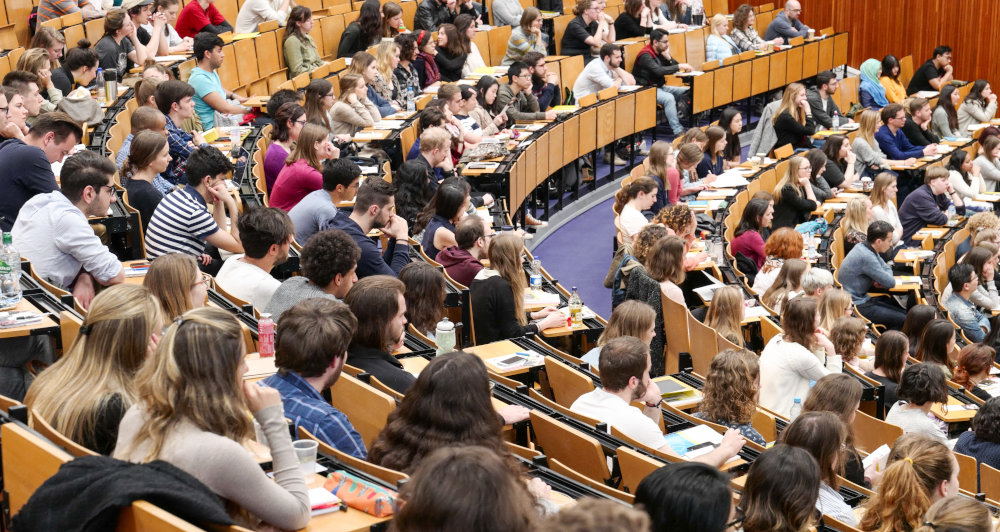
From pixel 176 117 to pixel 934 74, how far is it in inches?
405

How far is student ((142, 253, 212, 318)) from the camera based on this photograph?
411cm

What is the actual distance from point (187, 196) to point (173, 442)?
3.27 m

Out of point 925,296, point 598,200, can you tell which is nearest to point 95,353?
point 925,296

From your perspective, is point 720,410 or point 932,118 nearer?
point 720,410

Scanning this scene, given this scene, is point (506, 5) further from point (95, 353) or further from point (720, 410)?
point (95, 353)

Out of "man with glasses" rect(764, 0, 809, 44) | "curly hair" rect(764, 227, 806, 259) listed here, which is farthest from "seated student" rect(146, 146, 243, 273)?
"man with glasses" rect(764, 0, 809, 44)

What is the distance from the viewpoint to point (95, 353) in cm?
312

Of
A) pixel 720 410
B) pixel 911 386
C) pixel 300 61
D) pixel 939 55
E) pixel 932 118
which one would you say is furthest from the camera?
pixel 939 55

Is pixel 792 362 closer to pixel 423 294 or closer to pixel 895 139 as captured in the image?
pixel 423 294

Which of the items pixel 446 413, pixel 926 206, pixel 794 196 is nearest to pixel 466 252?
pixel 446 413

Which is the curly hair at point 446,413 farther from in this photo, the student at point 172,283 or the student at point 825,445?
the student at point 825,445

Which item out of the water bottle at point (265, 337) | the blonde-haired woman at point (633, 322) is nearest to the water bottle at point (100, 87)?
the blonde-haired woman at point (633, 322)

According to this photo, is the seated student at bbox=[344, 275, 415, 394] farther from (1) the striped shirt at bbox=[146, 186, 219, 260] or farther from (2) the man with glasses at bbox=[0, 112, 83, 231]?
(2) the man with glasses at bbox=[0, 112, 83, 231]

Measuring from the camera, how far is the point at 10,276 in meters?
4.43
